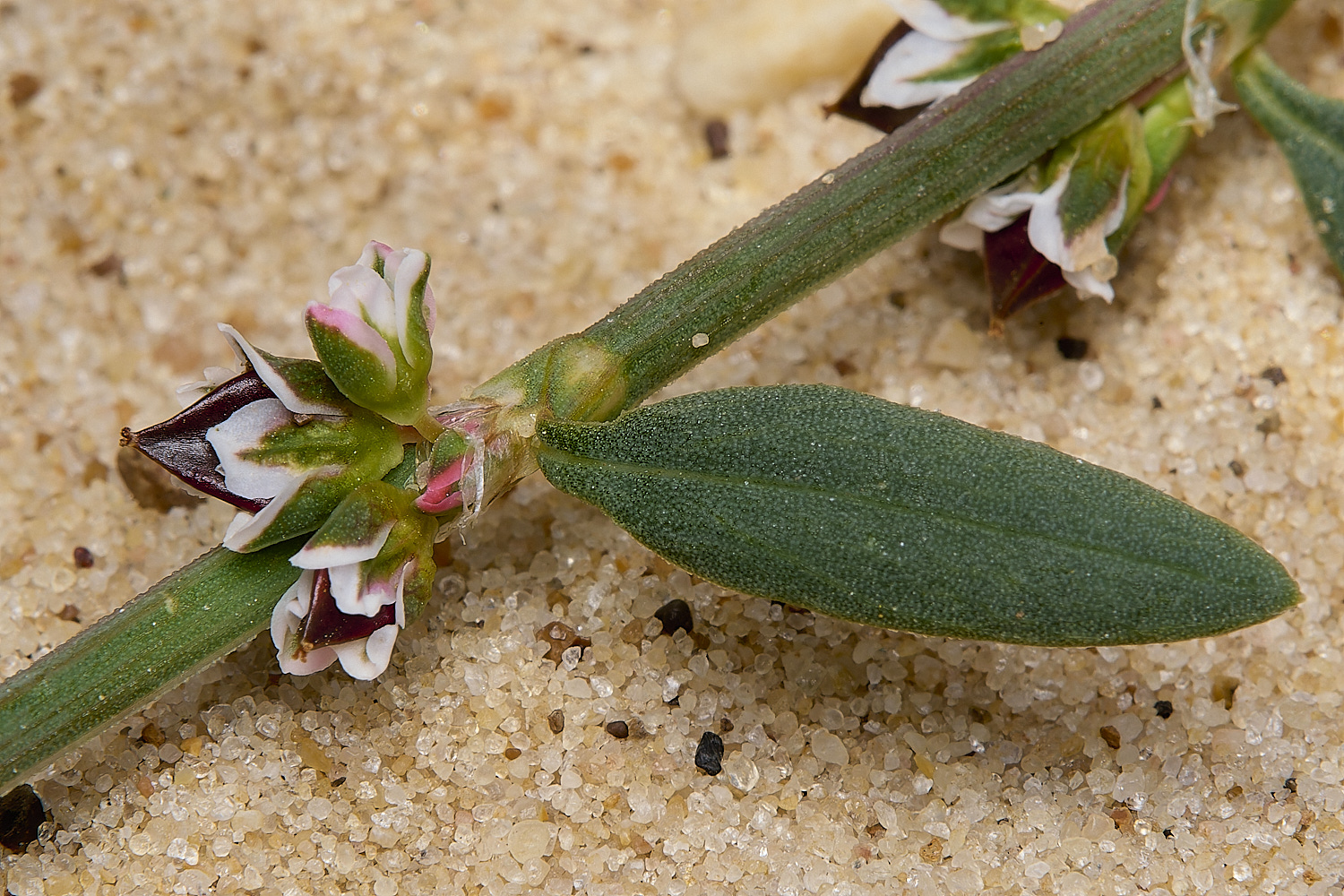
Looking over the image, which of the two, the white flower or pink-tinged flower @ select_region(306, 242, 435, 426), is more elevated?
pink-tinged flower @ select_region(306, 242, 435, 426)

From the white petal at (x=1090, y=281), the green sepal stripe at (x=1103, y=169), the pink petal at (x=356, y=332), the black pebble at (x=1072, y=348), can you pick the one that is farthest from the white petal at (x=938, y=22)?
the pink petal at (x=356, y=332)

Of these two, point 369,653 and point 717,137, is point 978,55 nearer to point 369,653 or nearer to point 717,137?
point 717,137

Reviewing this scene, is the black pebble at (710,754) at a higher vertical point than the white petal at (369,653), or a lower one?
lower

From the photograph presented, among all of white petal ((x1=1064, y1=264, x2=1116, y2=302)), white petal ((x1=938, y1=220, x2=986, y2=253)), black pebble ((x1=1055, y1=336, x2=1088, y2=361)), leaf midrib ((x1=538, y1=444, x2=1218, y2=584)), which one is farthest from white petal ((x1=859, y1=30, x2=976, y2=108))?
leaf midrib ((x1=538, y1=444, x2=1218, y2=584))

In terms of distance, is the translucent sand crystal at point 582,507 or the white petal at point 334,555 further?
the translucent sand crystal at point 582,507

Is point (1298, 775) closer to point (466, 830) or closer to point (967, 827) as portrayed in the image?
point (967, 827)

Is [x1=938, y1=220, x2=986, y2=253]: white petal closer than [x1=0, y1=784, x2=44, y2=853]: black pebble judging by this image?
No

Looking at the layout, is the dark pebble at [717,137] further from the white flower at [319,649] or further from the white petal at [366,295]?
the white flower at [319,649]

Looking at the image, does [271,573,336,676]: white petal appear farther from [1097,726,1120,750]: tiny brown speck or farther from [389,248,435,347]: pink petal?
[1097,726,1120,750]: tiny brown speck
